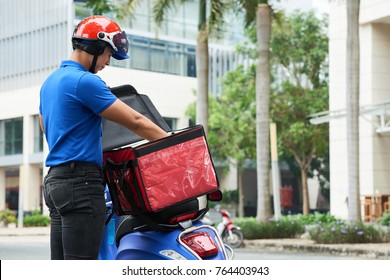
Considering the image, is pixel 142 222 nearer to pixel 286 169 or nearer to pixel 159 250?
pixel 159 250

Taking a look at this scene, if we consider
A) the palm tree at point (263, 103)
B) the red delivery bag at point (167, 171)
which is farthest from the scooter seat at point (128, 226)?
the palm tree at point (263, 103)

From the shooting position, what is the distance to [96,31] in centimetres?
338

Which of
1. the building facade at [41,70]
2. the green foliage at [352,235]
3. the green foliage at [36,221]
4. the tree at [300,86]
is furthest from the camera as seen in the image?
the building facade at [41,70]

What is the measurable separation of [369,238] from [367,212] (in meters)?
13.1

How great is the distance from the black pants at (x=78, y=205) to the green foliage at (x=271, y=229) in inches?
620

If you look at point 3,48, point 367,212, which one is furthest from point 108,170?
point 3,48

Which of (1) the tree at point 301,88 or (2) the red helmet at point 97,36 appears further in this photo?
(1) the tree at point 301,88

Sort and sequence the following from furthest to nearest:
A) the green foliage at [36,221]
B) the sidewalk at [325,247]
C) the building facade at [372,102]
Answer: the green foliage at [36,221], the building facade at [372,102], the sidewalk at [325,247]

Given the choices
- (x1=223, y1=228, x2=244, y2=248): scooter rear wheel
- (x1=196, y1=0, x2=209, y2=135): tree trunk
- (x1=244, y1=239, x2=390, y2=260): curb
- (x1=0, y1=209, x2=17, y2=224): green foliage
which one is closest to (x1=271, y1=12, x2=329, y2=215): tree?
(x1=0, y1=209, x2=17, y2=224): green foliage

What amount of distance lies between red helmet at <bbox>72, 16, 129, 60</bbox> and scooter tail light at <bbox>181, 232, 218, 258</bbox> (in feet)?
2.41

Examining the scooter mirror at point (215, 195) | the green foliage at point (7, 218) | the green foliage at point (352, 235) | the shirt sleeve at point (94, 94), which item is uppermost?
the shirt sleeve at point (94, 94)

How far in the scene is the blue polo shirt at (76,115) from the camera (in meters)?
3.30

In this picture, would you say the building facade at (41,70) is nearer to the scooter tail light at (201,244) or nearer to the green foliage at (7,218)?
the green foliage at (7,218)
